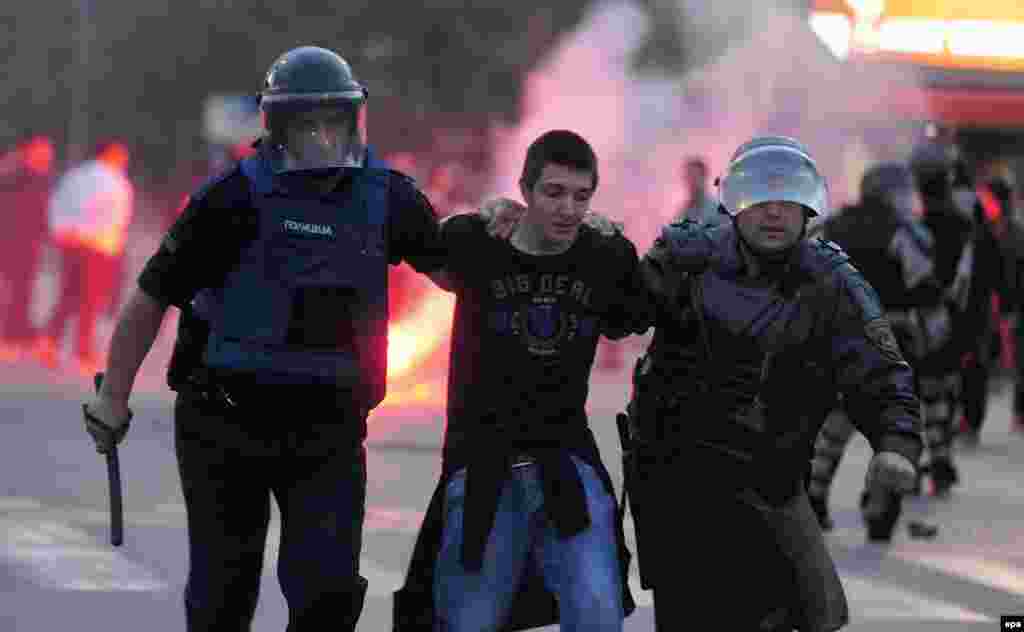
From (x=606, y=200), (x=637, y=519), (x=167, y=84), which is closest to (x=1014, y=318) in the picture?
(x=606, y=200)

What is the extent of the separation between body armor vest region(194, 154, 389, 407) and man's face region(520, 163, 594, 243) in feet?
1.31

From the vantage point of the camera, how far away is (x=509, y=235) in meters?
6.28

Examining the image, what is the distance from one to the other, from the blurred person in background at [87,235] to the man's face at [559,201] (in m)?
14.6

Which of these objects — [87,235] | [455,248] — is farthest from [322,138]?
[87,235]

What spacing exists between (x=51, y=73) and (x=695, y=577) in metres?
56.8

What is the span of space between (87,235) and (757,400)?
1553cm

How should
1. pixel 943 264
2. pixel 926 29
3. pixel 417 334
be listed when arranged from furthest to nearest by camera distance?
pixel 926 29 < pixel 417 334 < pixel 943 264

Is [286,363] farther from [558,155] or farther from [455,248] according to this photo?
[558,155]

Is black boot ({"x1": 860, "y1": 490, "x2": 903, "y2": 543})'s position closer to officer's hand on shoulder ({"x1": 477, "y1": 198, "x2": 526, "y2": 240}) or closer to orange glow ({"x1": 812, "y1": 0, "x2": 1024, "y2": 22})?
officer's hand on shoulder ({"x1": 477, "y1": 198, "x2": 526, "y2": 240})

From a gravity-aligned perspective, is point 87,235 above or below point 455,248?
below

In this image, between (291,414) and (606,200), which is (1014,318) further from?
(291,414)

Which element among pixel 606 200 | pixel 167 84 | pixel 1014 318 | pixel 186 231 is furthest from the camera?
pixel 167 84

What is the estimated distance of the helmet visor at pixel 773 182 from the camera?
20.0 ft

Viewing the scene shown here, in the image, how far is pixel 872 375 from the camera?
6043 mm
